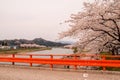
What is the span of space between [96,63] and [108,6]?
6.57 m

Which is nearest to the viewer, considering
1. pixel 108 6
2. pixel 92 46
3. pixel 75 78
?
pixel 75 78

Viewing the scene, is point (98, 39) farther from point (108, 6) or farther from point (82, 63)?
point (82, 63)

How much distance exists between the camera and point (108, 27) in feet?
70.8

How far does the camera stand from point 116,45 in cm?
2266

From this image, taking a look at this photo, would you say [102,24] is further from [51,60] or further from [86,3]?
[51,60]

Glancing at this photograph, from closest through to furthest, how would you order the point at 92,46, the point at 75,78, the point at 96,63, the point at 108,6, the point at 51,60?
the point at 75,78 < the point at 96,63 < the point at 51,60 < the point at 108,6 < the point at 92,46

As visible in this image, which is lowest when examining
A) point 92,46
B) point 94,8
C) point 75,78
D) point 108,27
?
point 75,78

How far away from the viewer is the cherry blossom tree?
68.3 ft

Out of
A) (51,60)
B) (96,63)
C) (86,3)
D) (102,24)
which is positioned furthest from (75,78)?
(86,3)

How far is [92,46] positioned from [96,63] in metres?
6.60

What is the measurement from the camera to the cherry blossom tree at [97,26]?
20.8 metres

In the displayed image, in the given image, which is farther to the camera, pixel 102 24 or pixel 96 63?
pixel 102 24

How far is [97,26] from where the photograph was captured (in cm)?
2131

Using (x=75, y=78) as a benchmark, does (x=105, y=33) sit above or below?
above
